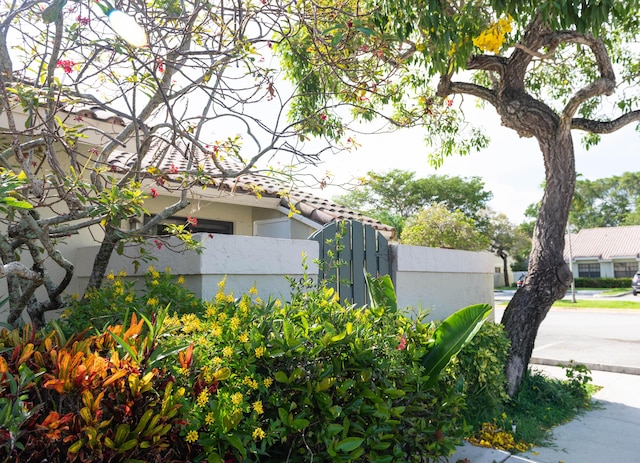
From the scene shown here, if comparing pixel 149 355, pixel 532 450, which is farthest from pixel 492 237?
pixel 149 355

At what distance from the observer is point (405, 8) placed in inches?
175

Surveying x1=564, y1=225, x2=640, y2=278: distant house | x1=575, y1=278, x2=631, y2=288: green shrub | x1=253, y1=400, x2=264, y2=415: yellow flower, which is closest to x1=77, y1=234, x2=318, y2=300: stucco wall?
x1=253, y1=400, x2=264, y2=415: yellow flower

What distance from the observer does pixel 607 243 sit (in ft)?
154

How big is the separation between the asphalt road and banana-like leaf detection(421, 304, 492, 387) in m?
5.62

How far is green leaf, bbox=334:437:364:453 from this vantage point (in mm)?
2442

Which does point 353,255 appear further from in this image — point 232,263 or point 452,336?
point 452,336

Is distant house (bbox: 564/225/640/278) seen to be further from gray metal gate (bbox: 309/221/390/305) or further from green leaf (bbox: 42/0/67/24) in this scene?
green leaf (bbox: 42/0/67/24)

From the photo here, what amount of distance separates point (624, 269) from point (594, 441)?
47.6 m

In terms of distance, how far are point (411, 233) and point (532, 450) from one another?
2510 centimetres

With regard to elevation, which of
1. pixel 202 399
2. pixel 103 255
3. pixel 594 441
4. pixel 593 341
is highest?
pixel 103 255

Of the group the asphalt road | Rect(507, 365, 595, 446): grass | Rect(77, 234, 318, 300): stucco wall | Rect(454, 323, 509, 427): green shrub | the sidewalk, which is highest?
Rect(77, 234, 318, 300): stucco wall

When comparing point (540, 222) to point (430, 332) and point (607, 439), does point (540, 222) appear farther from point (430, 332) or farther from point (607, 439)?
point (430, 332)

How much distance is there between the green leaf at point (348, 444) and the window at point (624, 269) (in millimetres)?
50314

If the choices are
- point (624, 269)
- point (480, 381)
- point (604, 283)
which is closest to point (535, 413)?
point (480, 381)
